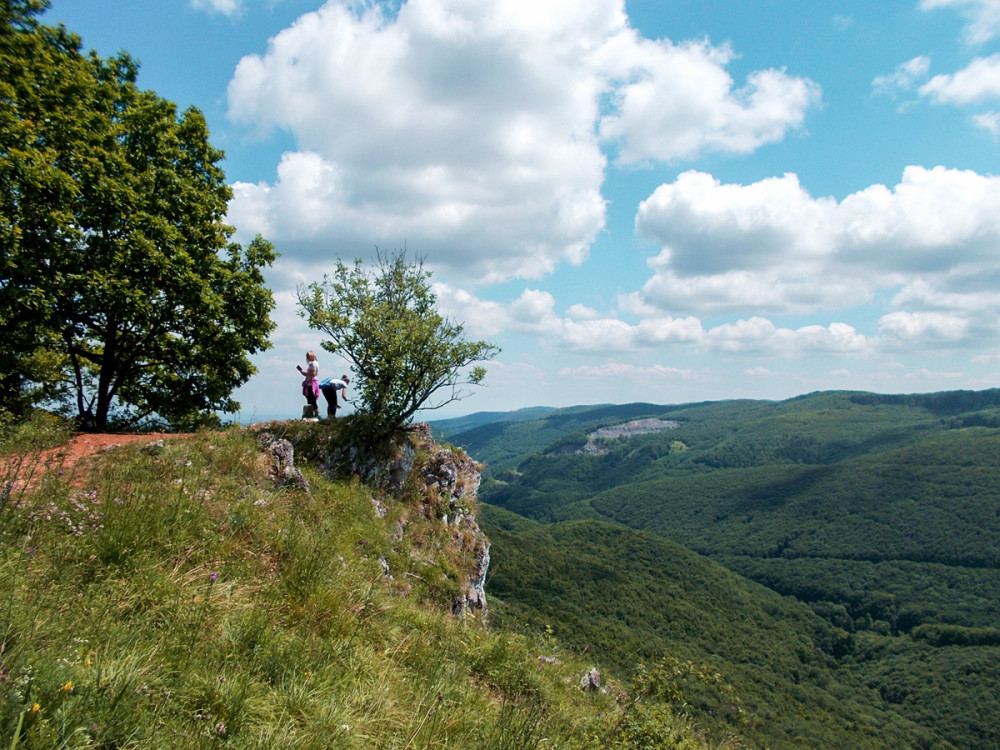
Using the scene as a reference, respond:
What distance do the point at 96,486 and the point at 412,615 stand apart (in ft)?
13.7

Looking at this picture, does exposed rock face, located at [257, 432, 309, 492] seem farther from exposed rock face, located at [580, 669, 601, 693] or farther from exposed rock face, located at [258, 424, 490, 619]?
exposed rock face, located at [580, 669, 601, 693]

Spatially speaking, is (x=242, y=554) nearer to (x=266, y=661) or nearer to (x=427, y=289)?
(x=266, y=661)

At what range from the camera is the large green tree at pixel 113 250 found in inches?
420

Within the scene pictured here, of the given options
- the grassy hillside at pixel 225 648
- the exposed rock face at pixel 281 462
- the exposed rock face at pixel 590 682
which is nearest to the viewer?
the grassy hillside at pixel 225 648

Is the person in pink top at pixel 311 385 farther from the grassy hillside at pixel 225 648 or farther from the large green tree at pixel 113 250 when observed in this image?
the grassy hillside at pixel 225 648

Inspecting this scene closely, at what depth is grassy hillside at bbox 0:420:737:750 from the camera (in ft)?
8.43

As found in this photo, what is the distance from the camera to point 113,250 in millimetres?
11531

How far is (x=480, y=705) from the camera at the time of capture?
4496 millimetres

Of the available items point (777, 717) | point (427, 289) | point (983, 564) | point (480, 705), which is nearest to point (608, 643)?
point (777, 717)

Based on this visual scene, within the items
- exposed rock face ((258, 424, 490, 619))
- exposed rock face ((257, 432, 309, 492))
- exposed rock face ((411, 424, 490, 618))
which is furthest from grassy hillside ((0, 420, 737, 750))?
exposed rock face ((411, 424, 490, 618))

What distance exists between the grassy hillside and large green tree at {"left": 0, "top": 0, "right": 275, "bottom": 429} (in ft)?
18.7

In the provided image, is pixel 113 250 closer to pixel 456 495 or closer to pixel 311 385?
pixel 311 385

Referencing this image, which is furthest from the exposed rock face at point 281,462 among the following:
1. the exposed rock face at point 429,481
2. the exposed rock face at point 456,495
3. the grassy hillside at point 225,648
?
the exposed rock face at point 456,495

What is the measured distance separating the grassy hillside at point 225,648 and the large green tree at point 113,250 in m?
5.70
